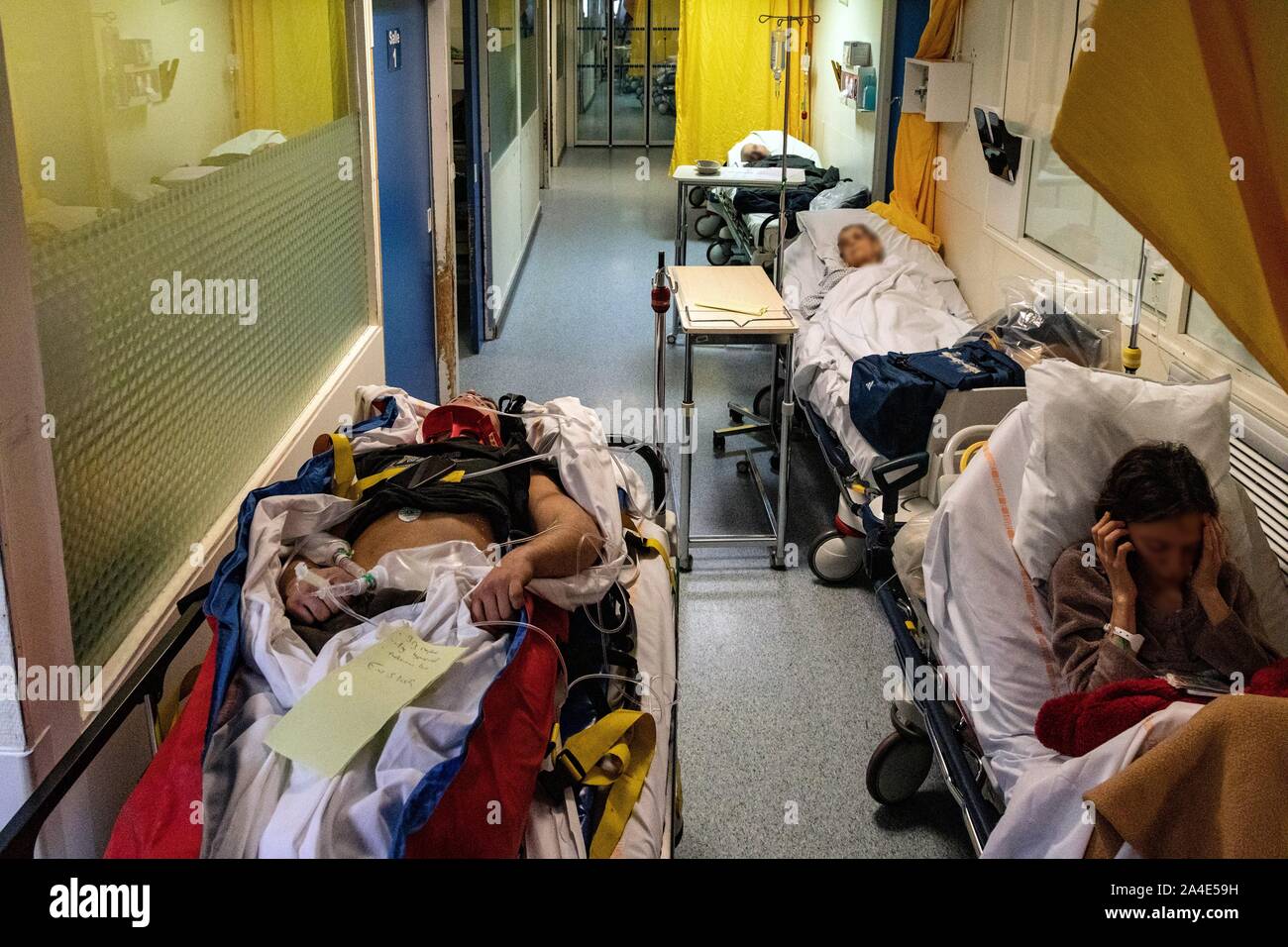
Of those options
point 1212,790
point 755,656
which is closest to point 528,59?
point 755,656

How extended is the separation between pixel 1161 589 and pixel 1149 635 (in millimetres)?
89

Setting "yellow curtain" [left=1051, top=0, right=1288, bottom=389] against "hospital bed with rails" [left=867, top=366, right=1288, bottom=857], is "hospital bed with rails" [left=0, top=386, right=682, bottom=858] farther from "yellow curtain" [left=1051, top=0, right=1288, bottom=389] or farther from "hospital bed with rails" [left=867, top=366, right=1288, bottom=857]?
"yellow curtain" [left=1051, top=0, right=1288, bottom=389]

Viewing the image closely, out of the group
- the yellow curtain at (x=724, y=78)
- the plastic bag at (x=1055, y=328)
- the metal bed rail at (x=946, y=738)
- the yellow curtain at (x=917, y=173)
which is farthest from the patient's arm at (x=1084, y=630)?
the yellow curtain at (x=724, y=78)

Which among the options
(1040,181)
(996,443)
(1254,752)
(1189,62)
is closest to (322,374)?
(996,443)

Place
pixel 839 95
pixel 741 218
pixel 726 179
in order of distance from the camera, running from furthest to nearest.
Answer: pixel 839 95 → pixel 741 218 → pixel 726 179

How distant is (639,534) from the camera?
2475 millimetres

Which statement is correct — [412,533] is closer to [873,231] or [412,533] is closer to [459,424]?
[459,424]

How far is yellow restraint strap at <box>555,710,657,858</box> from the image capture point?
1.71 m

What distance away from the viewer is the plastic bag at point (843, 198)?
587cm

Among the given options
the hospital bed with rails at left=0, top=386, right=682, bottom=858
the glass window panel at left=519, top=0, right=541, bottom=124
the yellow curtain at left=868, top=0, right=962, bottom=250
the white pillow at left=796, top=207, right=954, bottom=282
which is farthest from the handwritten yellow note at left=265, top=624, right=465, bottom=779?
the glass window panel at left=519, top=0, right=541, bottom=124

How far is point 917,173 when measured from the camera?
5.22 metres

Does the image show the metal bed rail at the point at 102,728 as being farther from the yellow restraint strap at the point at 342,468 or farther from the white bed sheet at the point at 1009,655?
the white bed sheet at the point at 1009,655

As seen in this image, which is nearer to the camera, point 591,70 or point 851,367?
point 851,367
